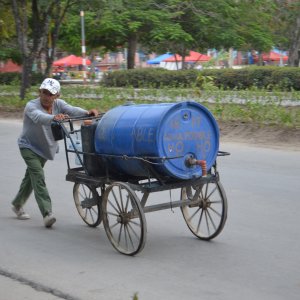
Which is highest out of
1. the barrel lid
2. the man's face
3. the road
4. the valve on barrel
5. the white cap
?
the white cap

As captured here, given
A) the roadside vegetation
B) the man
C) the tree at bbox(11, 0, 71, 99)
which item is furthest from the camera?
the tree at bbox(11, 0, 71, 99)

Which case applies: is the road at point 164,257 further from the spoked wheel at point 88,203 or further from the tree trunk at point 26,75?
the tree trunk at point 26,75

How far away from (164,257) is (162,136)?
1.18m

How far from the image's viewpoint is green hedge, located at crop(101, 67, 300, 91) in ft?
70.3

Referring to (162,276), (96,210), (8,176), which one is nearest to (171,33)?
(8,176)

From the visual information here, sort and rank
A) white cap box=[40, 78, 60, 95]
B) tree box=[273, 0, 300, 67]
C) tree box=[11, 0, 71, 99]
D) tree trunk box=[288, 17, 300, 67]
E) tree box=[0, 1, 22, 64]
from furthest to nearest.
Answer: tree trunk box=[288, 17, 300, 67], tree box=[273, 0, 300, 67], tree box=[0, 1, 22, 64], tree box=[11, 0, 71, 99], white cap box=[40, 78, 60, 95]

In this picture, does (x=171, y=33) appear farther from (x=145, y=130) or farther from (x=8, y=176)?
(x=145, y=130)

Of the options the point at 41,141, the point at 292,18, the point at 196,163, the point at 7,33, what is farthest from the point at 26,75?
the point at 292,18

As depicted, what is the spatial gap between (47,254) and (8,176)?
4544 mm

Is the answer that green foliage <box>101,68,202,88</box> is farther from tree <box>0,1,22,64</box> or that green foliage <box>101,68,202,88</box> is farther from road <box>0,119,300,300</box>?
road <box>0,119,300,300</box>

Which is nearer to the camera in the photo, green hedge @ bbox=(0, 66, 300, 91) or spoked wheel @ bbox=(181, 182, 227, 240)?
spoked wheel @ bbox=(181, 182, 227, 240)

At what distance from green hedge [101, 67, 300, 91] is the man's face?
11.7 meters

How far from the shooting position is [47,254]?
20.4ft

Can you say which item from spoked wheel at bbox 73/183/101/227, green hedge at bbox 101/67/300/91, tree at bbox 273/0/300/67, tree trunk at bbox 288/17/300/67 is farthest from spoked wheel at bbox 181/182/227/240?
tree trunk at bbox 288/17/300/67
